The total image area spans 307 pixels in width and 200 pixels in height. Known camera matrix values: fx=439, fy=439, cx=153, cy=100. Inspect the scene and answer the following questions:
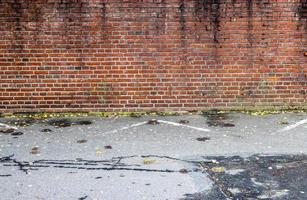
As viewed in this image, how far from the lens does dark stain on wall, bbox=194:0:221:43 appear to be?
8891mm

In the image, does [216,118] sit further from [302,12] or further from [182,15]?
[302,12]

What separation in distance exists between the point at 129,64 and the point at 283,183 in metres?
4.72

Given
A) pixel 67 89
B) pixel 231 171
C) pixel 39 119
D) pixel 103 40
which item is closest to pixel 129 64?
pixel 103 40

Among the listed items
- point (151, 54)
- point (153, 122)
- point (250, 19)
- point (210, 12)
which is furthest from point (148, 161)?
point (250, 19)

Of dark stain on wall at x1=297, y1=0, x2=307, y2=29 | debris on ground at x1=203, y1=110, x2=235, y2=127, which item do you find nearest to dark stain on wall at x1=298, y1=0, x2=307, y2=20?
dark stain on wall at x1=297, y1=0, x2=307, y2=29

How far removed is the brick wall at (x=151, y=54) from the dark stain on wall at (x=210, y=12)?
2cm

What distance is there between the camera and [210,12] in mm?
8930

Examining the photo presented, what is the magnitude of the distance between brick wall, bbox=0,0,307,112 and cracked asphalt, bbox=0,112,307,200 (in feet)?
1.88

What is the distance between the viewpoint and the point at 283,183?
5.12 m

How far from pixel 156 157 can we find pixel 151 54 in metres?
3.33

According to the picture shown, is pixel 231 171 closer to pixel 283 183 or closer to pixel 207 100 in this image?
pixel 283 183

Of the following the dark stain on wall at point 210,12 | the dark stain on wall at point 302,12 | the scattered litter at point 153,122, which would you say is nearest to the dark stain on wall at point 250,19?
the dark stain on wall at point 210,12

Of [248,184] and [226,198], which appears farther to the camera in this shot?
[248,184]

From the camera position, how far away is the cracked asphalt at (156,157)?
496cm
